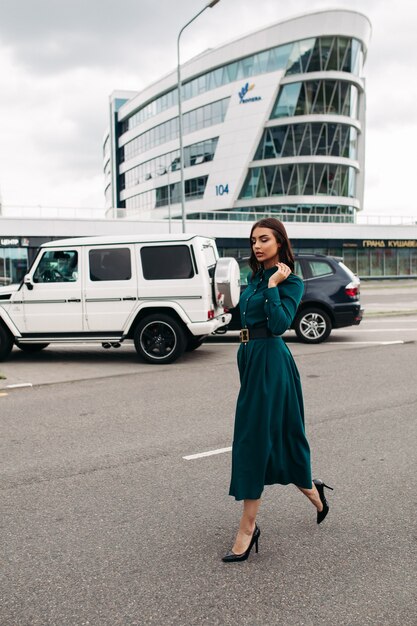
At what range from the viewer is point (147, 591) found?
289 cm

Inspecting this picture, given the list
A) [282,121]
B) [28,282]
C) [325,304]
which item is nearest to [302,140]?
[282,121]

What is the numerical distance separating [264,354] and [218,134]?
190 feet

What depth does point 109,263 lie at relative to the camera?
32.9 ft

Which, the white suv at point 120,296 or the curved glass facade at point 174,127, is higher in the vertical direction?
the curved glass facade at point 174,127

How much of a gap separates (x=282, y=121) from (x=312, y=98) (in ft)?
11.0

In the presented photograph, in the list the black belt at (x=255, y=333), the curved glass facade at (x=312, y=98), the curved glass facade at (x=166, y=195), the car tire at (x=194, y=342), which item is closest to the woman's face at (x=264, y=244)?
the black belt at (x=255, y=333)

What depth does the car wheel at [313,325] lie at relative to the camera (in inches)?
483

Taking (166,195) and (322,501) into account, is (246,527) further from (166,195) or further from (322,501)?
(166,195)

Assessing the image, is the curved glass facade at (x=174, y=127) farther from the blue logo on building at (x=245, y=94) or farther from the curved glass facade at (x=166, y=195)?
the curved glass facade at (x=166, y=195)

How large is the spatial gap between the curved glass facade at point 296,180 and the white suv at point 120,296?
4727 cm

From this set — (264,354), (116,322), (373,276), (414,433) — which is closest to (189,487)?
(264,354)

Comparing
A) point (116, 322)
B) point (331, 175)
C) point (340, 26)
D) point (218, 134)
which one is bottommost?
point (116, 322)

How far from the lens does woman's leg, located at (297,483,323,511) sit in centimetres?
345

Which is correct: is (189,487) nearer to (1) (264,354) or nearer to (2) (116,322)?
(1) (264,354)
